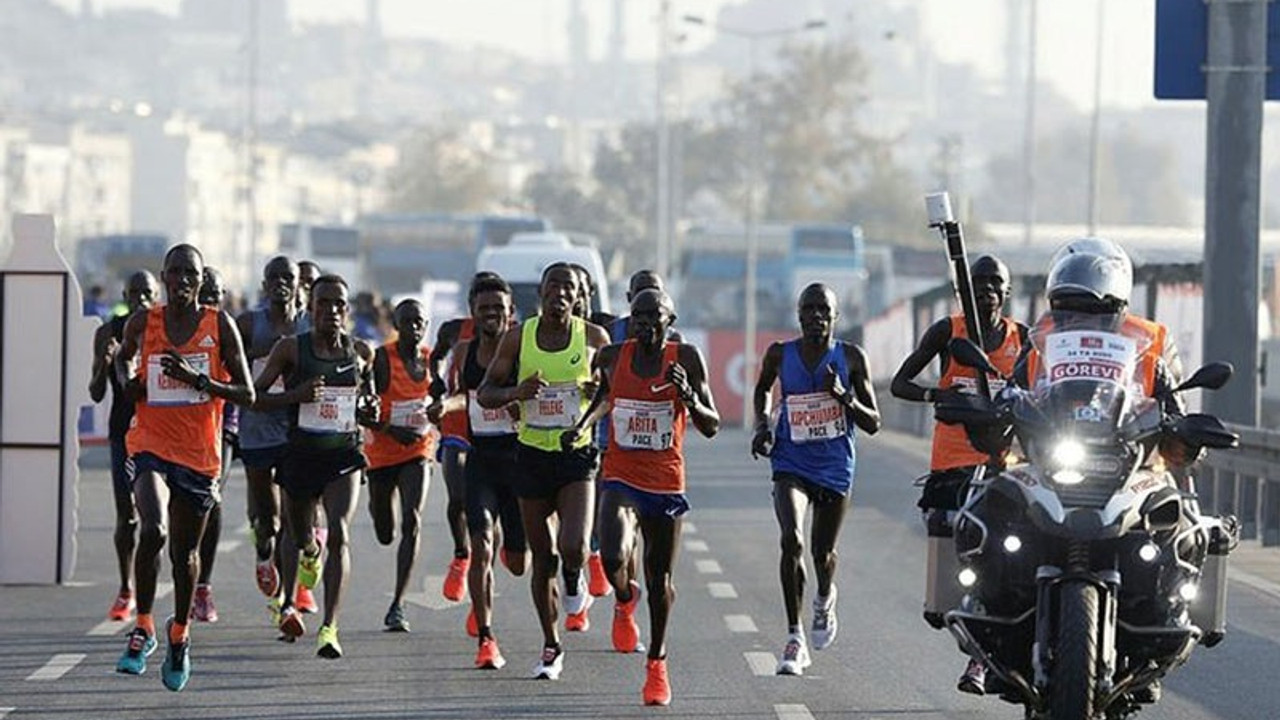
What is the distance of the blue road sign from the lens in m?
23.5

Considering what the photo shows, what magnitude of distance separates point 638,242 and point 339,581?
126 metres

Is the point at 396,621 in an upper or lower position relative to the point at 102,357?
lower

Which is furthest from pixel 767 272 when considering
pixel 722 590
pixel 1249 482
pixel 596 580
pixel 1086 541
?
pixel 1086 541

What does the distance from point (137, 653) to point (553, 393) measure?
203 centimetres

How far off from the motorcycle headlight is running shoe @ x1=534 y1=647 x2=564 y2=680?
14.1ft

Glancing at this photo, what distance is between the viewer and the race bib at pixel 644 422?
14547 millimetres

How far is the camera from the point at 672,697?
14.1 meters

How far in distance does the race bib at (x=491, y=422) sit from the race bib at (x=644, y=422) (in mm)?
888

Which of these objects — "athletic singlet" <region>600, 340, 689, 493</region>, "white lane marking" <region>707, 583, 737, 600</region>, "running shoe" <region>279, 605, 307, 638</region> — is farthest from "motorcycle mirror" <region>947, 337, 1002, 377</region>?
"white lane marking" <region>707, 583, 737, 600</region>

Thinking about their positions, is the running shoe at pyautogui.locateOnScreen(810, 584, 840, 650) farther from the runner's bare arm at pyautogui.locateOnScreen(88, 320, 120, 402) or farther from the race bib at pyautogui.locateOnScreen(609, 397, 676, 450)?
the runner's bare arm at pyautogui.locateOnScreen(88, 320, 120, 402)

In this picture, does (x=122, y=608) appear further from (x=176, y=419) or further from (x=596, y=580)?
(x=176, y=419)

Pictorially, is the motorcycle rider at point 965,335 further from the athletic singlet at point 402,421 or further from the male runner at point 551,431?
the athletic singlet at point 402,421

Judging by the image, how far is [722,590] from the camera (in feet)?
64.9

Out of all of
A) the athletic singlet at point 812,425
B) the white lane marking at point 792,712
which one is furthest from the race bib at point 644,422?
the white lane marking at point 792,712
